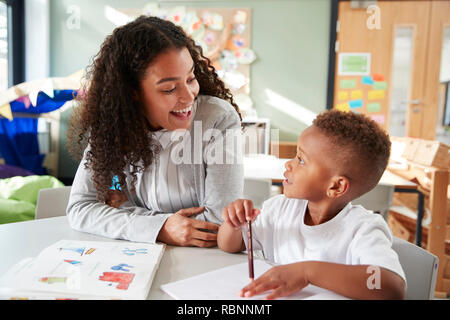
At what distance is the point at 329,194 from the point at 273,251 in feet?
0.65

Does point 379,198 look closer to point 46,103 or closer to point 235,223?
point 235,223

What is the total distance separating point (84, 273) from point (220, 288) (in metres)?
0.24

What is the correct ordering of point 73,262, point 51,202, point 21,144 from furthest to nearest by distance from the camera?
point 21,144 → point 51,202 → point 73,262

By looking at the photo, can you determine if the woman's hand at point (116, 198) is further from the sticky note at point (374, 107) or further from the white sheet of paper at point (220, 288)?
the sticky note at point (374, 107)

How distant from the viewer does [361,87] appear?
366 cm

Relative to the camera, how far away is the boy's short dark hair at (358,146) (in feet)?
2.38

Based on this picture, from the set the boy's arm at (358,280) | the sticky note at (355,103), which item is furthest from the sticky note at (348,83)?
the boy's arm at (358,280)


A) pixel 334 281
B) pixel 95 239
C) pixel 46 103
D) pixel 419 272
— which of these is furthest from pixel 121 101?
pixel 46 103

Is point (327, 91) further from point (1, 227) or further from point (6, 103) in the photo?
point (1, 227)

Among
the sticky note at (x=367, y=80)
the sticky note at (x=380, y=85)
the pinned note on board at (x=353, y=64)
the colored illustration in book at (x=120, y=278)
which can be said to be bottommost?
the colored illustration in book at (x=120, y=278)

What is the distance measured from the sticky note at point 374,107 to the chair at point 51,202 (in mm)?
3114
